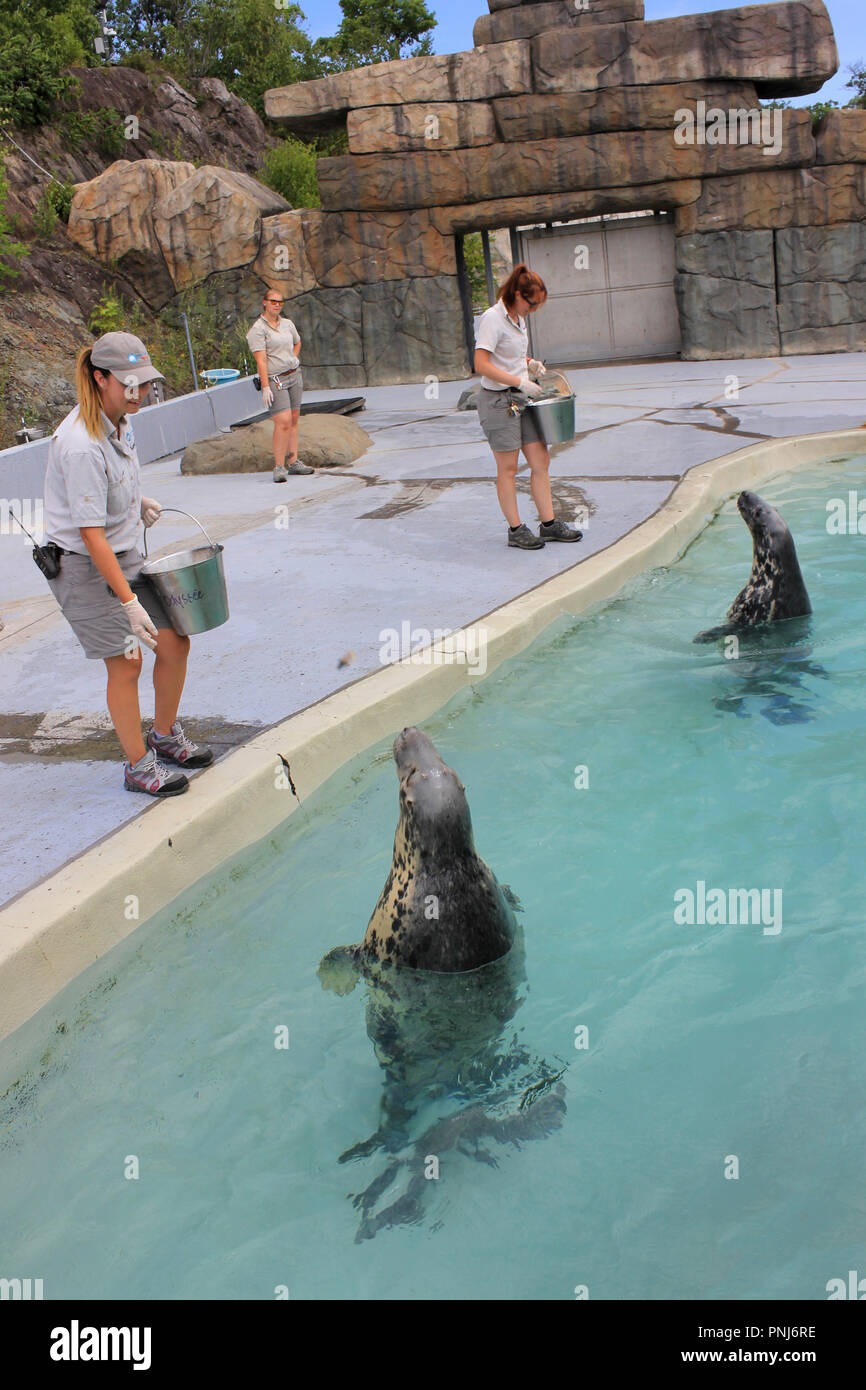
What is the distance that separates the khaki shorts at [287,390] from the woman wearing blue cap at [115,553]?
6.12 metres

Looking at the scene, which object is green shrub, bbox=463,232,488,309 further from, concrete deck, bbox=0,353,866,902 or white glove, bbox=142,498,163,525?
white glove, bbox=142,498,163,525

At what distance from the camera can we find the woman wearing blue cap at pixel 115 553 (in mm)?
3518

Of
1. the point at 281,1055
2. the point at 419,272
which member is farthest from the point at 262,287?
the point at 281,1055

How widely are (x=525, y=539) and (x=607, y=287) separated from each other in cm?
1210

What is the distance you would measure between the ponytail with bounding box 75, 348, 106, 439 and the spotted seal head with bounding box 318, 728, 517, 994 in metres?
1.58

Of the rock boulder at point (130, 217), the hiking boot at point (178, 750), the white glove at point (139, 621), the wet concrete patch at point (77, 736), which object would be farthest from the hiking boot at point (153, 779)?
the rock boulder at point (130, 217)

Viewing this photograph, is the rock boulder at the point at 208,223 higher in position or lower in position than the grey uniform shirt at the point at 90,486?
higher

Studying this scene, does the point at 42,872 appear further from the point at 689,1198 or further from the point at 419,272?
the point at 419,272

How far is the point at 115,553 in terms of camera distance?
3828 millimetres

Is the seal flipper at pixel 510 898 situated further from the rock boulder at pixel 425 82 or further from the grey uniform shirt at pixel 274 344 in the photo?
the rock boulder at pixel 425 82

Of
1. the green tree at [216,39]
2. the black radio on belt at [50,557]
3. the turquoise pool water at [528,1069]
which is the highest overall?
the green tree at [216,39]

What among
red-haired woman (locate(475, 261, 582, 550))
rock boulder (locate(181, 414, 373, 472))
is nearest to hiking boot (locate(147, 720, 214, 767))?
red-haired woman (locate(475, 261, 582, 550))

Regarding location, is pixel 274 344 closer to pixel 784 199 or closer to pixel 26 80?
pixel 784 199

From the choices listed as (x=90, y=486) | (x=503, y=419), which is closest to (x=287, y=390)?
(x=503, y=419)
